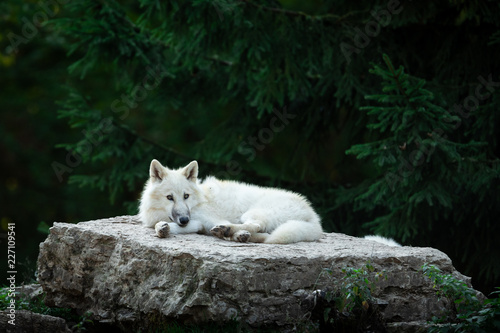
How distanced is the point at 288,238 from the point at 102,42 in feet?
17.8

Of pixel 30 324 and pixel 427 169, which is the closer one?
pixel 30 324

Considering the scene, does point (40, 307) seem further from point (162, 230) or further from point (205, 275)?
point (205, 275)

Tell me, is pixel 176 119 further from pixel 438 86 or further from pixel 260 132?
pixel 438 86

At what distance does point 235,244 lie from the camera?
557cm

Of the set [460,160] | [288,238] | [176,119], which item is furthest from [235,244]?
[176,119]

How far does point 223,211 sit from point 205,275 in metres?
1.54

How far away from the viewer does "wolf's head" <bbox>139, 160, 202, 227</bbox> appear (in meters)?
6.12

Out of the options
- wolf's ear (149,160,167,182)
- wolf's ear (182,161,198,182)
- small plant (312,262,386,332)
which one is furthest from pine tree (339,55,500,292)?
small plant (312,262,386,332)
